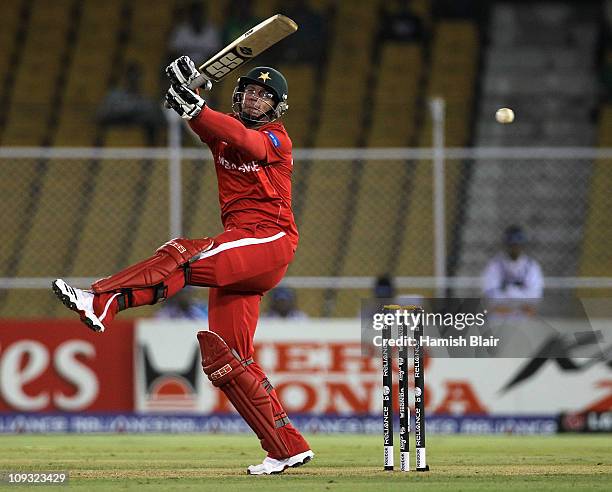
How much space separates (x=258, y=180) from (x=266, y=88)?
557mm

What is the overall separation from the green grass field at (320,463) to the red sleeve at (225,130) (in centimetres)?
180

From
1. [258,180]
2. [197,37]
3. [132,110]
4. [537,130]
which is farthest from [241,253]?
[537,130]

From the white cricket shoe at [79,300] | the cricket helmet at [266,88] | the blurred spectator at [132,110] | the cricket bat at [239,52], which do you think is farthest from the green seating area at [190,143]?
the white cricket shoe at [79,300]

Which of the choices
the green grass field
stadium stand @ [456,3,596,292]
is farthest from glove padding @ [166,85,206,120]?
stadium stand @ [456,3,596,292]

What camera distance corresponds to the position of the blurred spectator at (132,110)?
57.5ft

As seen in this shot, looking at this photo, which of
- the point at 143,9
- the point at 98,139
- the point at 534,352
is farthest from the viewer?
the point at 143,9

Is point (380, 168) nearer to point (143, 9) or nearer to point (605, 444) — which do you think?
point (605, 444)

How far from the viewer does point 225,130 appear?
809cm

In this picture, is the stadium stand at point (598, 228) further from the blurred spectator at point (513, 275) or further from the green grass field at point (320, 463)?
the green grass field at point (320, 463)

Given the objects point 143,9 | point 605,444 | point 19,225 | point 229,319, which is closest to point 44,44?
point 143,9

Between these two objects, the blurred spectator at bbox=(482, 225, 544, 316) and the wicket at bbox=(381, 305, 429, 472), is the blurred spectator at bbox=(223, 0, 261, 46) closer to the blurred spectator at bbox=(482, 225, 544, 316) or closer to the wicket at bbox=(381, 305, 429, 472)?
the blurred spectator at bbox=(482, 225, 544, 316)

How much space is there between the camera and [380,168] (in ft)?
50.6

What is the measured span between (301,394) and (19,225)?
3.29 m

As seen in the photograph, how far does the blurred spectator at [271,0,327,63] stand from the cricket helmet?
447 inches
